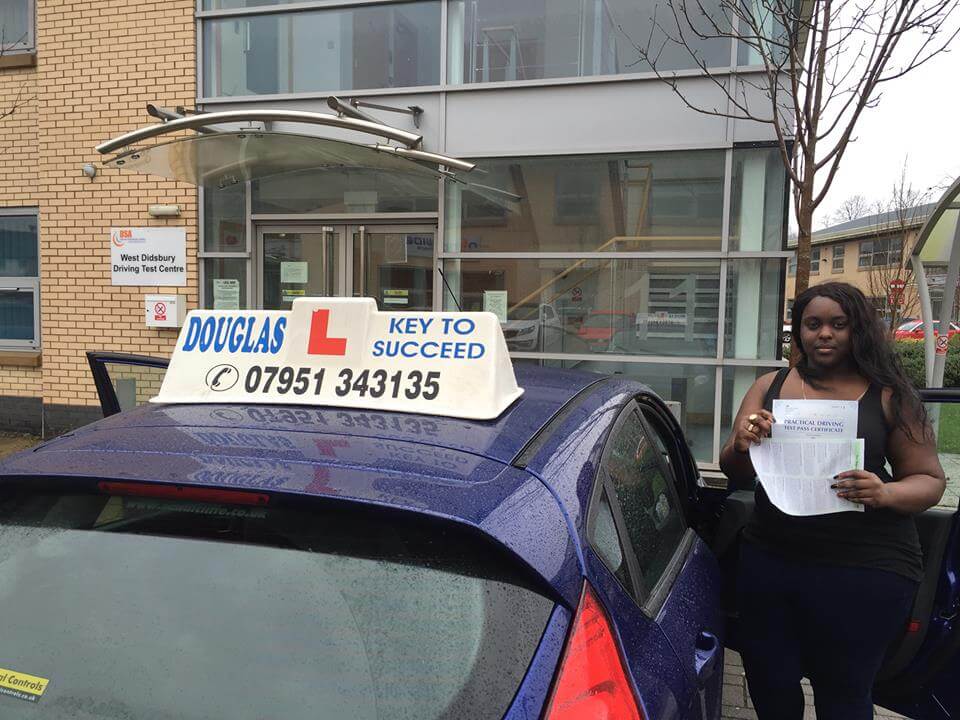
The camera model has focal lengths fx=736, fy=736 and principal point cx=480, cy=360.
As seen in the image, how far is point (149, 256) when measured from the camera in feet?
24.8

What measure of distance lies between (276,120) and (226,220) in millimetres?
2434

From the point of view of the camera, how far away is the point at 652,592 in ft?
5.98

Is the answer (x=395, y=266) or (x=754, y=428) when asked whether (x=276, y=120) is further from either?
(x=754, y=428)

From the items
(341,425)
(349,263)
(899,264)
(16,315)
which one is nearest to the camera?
(341,425)

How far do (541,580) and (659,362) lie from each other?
5.54 meters

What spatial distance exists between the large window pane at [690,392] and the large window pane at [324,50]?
134 inches

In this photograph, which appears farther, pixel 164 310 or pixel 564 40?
pixel 164 310

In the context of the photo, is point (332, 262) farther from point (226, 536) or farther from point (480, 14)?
point (226, 536)

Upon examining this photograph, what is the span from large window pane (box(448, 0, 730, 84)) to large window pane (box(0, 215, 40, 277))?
5.20 m

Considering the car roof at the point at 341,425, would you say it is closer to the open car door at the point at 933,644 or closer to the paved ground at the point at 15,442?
the open car door at the point at 933,644

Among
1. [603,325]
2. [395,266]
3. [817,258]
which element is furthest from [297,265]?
[817,258]

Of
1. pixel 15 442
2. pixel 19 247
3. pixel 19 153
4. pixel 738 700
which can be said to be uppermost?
pixel 19 153

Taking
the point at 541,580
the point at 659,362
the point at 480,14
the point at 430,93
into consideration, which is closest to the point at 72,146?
the point at 430,93

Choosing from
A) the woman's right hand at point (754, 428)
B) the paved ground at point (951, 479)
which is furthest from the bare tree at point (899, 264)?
the woman's right hand at point (754, 428)
